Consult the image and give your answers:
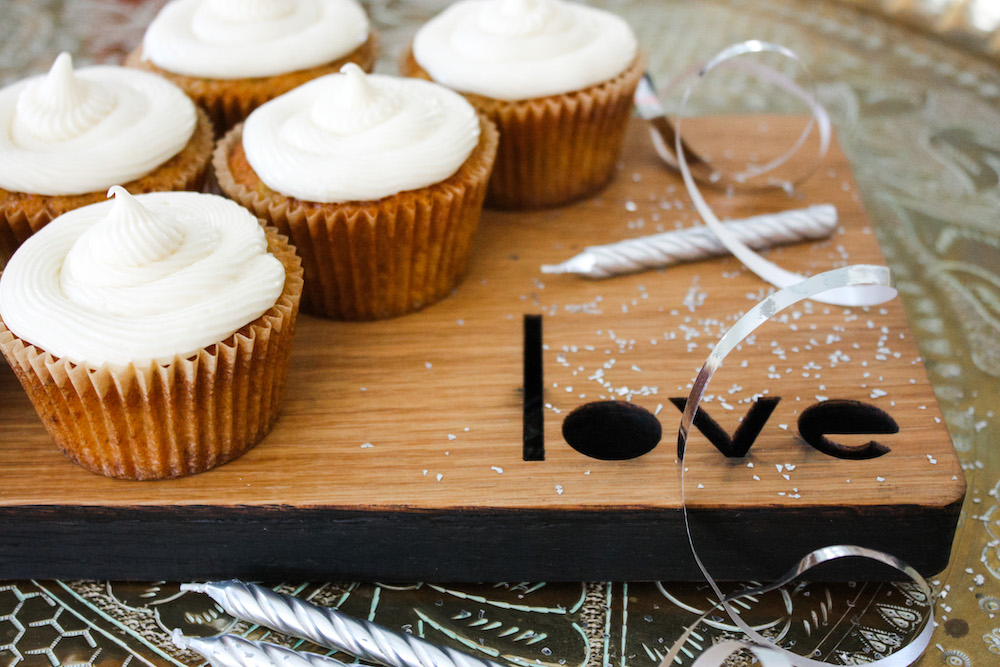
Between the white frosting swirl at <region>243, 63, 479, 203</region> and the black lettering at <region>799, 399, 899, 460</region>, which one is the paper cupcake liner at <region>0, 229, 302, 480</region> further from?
the black lettering at <region>799, 399, 899, 460</region>

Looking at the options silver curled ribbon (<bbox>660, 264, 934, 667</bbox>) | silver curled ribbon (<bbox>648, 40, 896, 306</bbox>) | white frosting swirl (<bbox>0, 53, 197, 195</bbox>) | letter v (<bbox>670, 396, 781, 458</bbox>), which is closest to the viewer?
silver curled ribbon (<bbox>660, 264, 934, 667</bbox>)

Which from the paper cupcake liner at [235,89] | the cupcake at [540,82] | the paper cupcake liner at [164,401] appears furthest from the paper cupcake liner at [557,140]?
the paper cupcake liner at [164,401]

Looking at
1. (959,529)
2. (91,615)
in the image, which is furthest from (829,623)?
(91,615)

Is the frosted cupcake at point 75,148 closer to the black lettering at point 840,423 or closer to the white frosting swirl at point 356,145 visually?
the white frosting swirl at point 356,145

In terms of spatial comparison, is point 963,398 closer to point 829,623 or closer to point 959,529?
point 959,529

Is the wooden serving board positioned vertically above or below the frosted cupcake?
below

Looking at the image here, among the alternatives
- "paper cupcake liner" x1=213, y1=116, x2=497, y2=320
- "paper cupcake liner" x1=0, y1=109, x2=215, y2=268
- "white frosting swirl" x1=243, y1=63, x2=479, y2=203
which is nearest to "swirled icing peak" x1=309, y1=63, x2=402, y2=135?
"white frosting swirl" x1=243, y1=63, x2=479, y2=203

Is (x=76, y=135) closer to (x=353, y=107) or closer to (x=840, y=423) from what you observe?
(x=353, y=107)
